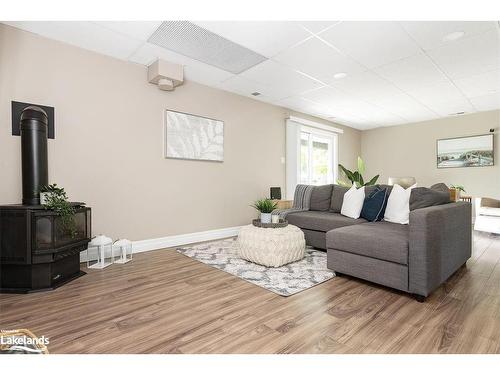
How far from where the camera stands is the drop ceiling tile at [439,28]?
2.43m

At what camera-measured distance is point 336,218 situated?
3.17 metres

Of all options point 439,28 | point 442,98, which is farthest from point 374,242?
point 442,98

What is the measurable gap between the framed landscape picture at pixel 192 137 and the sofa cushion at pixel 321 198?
5.23ft

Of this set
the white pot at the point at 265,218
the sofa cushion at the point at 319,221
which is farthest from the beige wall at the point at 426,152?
the white pot at the point at 265,218

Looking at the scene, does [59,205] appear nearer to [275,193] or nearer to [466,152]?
[275,193]

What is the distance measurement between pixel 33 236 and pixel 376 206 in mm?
3358

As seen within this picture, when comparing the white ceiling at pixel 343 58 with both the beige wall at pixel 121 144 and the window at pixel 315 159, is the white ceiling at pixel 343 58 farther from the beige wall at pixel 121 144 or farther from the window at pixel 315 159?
the window at pixel 315 159

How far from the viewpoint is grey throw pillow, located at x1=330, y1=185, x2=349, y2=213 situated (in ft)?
11.9

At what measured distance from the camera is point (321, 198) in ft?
12.7

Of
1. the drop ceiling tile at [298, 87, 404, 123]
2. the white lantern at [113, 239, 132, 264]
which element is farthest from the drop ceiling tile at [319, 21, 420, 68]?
the white lantern at [113, 239, 132, 264]

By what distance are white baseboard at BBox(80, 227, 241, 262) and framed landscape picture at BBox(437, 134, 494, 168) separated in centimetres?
508

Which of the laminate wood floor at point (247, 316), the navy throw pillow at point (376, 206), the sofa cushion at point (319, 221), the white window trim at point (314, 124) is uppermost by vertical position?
the white window trim at point (314, 124)

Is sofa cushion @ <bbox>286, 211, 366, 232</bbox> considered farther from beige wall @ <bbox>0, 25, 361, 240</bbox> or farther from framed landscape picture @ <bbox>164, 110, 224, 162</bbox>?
framed landscape picture @ <bbox>164, 110, 224, 162</bbox>
